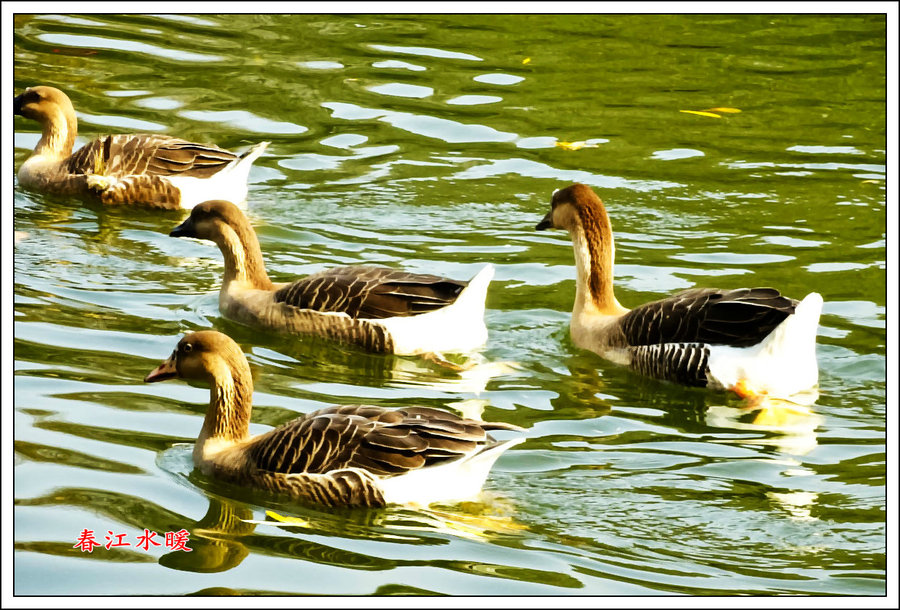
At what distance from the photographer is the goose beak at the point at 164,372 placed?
8.74m

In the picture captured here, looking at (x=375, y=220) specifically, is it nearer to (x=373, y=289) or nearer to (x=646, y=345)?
(x=373, y=289)

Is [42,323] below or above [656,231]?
below

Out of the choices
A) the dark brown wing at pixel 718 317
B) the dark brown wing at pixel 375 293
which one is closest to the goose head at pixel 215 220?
the dark brown wing at pixel 375 293

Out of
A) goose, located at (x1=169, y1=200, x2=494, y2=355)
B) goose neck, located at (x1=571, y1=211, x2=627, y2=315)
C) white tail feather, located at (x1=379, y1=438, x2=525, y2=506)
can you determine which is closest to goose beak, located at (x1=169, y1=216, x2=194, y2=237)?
goose, located at (x1=169, y1=200, x2=494, y2=355)

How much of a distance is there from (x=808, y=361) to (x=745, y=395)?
51 cm

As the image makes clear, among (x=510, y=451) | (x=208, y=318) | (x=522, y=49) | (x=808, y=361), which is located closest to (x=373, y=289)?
(x=208, y=318)

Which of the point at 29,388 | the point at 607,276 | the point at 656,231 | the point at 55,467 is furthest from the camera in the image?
the point at 656,231

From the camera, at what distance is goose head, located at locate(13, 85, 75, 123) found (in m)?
15.2

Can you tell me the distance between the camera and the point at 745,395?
394 inches

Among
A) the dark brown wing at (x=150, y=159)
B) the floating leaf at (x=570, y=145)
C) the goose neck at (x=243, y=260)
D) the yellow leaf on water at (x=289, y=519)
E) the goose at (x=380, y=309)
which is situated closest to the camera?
the yellow leaf on water at (x=289, y=519)

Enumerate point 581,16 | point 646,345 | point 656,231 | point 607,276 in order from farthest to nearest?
point 581,16, point 656,231, point 607,276, point 646,345

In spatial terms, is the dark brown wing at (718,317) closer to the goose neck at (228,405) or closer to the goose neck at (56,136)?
the goose neck at (228,405)

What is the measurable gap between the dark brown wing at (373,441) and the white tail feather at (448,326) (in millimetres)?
2526

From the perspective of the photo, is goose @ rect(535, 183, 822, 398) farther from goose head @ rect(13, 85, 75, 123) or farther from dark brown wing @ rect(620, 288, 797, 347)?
goose head @ rect(13, 85, 75, 123)
